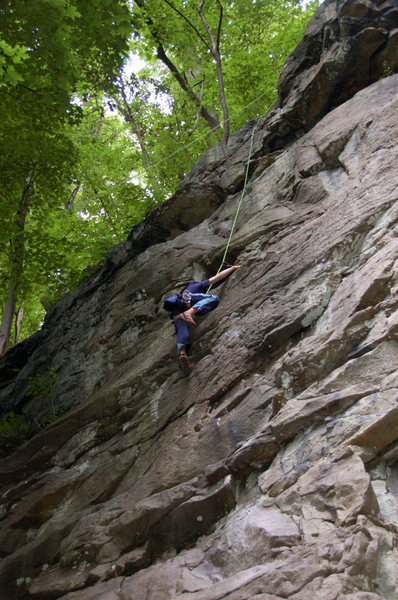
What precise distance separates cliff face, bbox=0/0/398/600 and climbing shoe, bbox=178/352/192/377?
16 centimetres

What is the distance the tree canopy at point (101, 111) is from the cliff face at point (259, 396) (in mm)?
2496

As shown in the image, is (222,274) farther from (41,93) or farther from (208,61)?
(208,61)

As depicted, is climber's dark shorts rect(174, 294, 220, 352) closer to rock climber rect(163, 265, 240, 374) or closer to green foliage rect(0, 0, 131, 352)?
rock climber rect(163, 265, 240, 374)

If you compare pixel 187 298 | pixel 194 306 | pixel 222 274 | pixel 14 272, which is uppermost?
pixel 14 272

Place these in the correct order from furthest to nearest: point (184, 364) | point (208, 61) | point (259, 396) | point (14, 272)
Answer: point (208, 61), point (14, 272), point (184, 364), point (259, 396)

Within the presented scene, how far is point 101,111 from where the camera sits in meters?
17.9

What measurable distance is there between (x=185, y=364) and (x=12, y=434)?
15.1 ft

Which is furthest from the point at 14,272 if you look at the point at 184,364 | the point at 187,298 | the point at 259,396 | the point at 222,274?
the point at 259,396

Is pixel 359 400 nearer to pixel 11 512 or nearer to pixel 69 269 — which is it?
pixel 11 512

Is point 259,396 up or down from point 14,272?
down

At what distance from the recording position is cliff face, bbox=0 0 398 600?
3865 millimetres

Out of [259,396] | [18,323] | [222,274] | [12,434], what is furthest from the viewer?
[18,323]

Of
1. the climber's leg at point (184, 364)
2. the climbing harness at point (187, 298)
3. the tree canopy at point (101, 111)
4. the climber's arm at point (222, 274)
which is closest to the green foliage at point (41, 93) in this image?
the tree canopy at point (101, 111)

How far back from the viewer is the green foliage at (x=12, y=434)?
29.7 feet
